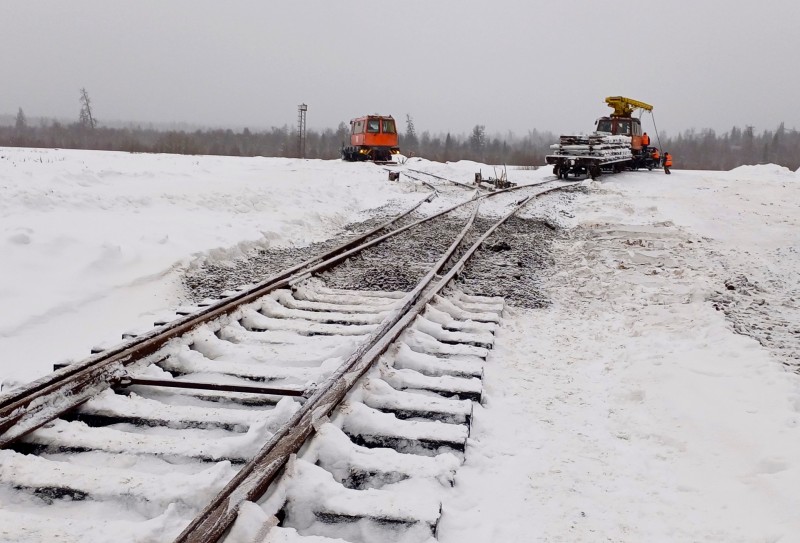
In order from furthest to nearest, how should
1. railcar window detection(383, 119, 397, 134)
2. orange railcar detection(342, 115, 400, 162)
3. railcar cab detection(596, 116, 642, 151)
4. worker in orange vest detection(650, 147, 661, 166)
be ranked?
1. railcar window detection(383, 119, 397, 134)
2. orange railcar detection(342, 115, 400, 162)
3. worker in orange vest detection(650, 147, 661, 166)
4. railcar cab detection(596, 116, 642, 151)

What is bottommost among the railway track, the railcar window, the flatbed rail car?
the railway track

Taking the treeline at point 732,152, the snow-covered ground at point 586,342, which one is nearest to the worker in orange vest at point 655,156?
the snow-covered ground at point 586,342

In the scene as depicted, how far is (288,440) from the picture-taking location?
2.83m

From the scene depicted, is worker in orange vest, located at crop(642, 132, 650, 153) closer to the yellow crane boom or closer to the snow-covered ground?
the yellow crane boom

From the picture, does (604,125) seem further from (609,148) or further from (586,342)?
(586,342)

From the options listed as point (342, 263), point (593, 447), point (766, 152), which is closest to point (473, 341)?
point (593, 447)

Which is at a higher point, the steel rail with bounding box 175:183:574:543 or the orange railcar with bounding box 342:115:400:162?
the orange railcar with bounding box 342:115:400:162

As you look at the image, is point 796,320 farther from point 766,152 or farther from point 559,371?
point 766,152

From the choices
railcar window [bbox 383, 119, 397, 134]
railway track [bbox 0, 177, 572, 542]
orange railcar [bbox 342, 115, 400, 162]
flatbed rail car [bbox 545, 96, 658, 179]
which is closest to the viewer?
railway track [bbox 0, 177, 572, 542]

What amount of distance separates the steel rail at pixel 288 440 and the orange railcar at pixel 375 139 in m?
30.4

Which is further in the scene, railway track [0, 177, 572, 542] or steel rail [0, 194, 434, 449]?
steel rail [0, 194, 434, 449]

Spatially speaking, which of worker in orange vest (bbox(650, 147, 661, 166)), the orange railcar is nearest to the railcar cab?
worker in orange vest (bbox(650, 147, 661, 166))

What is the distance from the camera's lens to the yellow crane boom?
2847 centimetres

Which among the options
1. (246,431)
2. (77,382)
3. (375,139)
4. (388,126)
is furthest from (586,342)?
(388,126)
